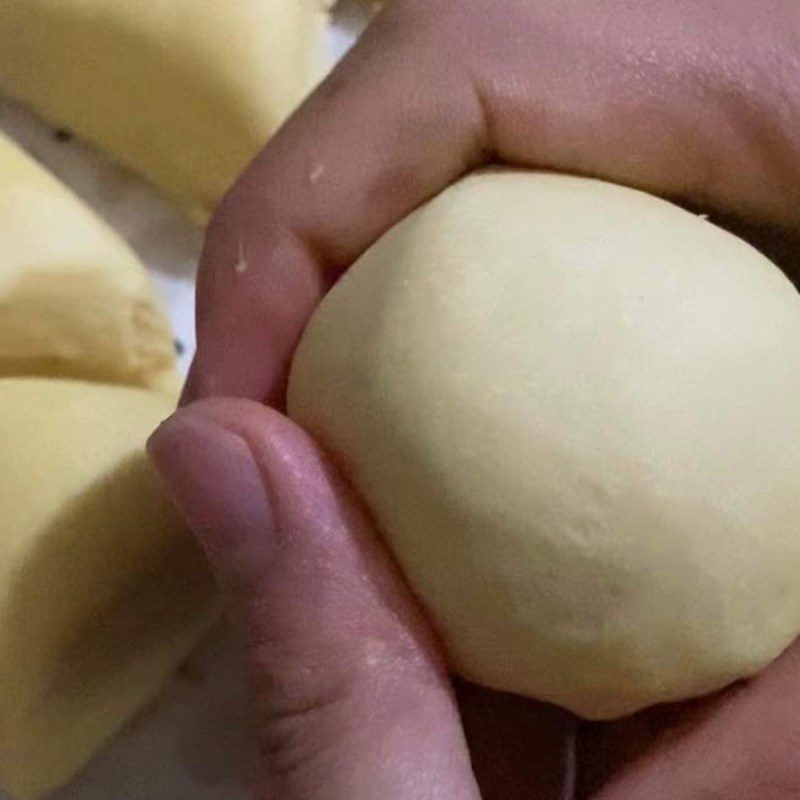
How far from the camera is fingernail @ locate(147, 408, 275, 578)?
0.50m

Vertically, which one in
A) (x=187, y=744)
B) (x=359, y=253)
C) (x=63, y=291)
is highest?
(x=359, y=253)

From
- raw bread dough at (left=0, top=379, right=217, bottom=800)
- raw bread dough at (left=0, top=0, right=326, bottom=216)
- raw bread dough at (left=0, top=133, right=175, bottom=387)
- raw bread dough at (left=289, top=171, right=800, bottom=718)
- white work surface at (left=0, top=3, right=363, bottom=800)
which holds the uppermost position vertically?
raw bread dough at (left=289, top=171, right=800, bottom=718)

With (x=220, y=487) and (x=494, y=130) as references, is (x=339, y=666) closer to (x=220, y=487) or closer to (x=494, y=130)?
(x=220, y=487)

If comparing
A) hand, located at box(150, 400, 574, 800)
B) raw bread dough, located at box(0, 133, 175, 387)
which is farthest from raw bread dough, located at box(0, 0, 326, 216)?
hand, located at box(150, 400, 574, 800)

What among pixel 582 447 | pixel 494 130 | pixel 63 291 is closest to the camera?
pixel 582 447

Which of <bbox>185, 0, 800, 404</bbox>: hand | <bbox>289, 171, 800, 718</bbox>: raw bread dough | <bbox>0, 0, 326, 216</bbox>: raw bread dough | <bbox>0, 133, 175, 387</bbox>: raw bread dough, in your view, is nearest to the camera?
<bbox>289, 171, 800, 718</bbox>: raw bread dough

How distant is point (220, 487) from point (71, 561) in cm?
17

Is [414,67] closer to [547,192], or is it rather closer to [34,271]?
[547,192]

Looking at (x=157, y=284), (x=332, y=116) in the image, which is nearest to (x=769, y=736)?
(x=332, y=116)

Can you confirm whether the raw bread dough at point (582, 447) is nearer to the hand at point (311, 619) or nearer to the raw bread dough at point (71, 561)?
the hand at point (311, 619)

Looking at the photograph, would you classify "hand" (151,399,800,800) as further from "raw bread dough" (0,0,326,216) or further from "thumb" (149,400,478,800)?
"raw bread dough" (0,0,326,216)

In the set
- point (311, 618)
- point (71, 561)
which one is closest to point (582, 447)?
point (311, 618)

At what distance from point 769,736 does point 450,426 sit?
195mm

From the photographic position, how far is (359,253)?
1.98 feet
